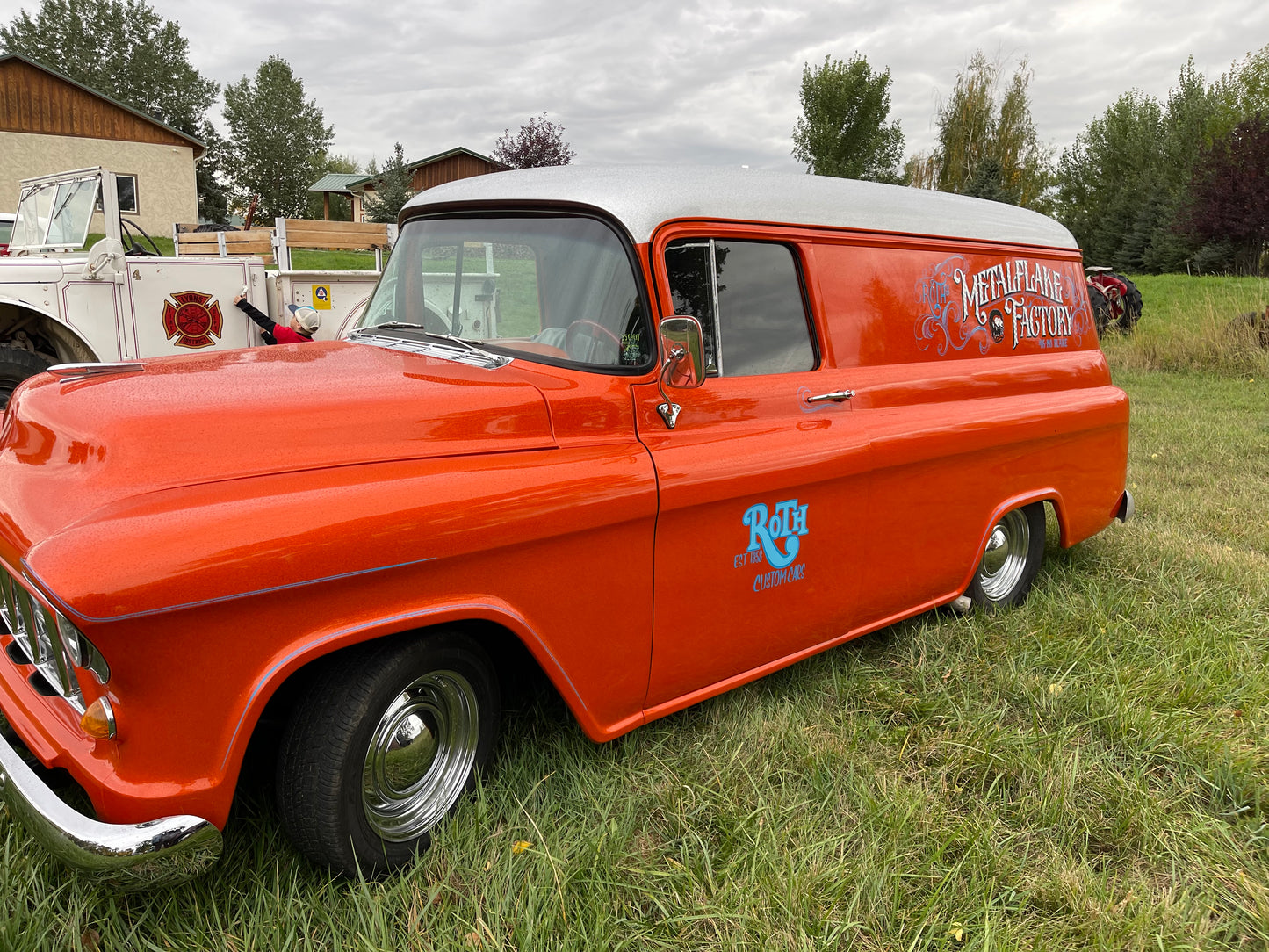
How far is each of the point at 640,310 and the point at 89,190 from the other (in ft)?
21.0

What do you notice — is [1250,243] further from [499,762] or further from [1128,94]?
[499,762]

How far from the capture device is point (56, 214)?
703cm

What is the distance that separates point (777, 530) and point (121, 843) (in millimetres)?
1917

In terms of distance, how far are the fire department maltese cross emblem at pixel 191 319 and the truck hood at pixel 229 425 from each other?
4864 millimetres

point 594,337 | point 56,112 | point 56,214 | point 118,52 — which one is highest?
point 118,52

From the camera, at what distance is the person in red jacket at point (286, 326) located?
631cm

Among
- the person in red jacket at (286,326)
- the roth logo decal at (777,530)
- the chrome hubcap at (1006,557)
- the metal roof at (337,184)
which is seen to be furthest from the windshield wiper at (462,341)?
the metal roof at (337,184)

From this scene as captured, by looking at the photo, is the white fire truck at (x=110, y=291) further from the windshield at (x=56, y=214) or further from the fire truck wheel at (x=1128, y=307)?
the fire truck wheel at (x=1128, y=307)

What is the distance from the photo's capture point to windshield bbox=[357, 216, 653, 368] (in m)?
2.48

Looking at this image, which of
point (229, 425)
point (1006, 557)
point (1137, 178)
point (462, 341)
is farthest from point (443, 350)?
point (1137, 178)

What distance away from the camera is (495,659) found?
257 centimetres

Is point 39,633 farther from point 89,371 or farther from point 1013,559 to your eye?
point 1013,559

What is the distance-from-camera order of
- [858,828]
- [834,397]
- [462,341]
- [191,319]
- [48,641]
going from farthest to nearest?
[191,319]
[834,397]
[462,341]
[858,828]
[48,641]

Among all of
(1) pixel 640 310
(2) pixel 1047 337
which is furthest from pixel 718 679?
(2) pixel 1047 337
